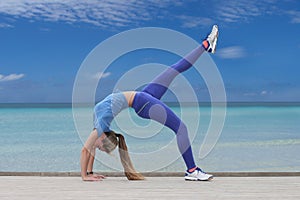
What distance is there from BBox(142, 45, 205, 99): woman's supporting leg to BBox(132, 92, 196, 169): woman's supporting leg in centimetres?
17

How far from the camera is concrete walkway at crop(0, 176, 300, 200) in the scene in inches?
148

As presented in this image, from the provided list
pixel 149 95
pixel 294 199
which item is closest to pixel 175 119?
pixel 149 95

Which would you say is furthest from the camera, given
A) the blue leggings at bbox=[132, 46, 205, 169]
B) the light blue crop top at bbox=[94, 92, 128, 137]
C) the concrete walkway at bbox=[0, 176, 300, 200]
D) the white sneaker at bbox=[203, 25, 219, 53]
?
the white sneaker at bbox=[203, 25, 219, 53]

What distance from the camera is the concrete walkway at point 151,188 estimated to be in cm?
376

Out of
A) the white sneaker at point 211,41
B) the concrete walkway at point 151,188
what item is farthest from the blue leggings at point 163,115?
the white sneaker at point 211,41

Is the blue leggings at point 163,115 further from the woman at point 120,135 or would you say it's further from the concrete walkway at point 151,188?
the concrete walkway at point 151,188

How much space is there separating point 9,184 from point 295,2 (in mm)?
67735

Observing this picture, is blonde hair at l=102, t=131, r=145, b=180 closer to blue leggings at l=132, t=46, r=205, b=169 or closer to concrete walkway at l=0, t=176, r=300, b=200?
concrete walkway at l=0, t=176, r=300, b=200

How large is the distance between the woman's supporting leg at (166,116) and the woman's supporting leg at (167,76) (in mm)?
172

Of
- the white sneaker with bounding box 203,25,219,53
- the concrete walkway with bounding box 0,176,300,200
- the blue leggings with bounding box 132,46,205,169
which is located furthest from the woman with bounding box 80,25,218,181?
the white sneaker with bounding box 203,25,219,53

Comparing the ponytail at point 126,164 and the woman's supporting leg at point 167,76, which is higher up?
the woman's supporting leg at point 167,76

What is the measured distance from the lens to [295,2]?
67.4 metres

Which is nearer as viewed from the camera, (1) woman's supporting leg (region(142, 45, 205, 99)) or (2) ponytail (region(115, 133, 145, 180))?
(2) ponytail (region(115, 133, 145, 180))

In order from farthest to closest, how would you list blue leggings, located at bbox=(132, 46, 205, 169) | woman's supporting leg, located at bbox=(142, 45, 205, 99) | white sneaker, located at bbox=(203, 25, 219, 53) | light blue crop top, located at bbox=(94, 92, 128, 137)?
white sneaker, located at bbox=(203, 25, 219, 53) < woman's supporting leg, located at bbox=(142, 45, 205, 99) < blue leggings, located at bbox=(132, 46, 205, 169) < light blue crop top, located at bbox=(94, 92, 128, 137)
